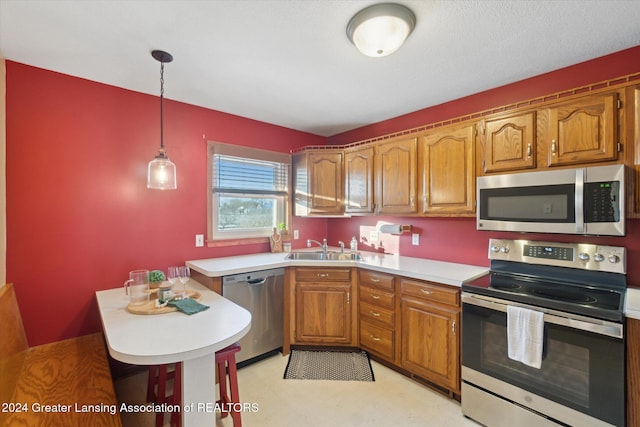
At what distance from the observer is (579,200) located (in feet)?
5.56

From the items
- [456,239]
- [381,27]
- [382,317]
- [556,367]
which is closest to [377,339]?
[382,317]

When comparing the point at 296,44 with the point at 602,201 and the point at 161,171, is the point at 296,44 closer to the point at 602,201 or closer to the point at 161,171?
the point at 161,171

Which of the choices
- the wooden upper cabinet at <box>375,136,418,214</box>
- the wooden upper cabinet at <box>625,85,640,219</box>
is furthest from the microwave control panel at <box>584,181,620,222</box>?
the wooden upper cabinet at <box>375,136,418,214</box>

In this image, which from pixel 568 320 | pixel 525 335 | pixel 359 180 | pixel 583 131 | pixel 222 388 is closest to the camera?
pixel 568 320

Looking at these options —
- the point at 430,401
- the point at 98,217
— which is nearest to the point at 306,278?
the point at 430,401

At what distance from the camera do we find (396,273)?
2.37 m

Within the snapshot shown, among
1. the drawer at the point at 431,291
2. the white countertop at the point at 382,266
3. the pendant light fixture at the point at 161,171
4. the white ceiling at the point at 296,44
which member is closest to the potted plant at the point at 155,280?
the white countertop at the point at 382,266

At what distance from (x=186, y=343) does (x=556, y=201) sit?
7.53 ft

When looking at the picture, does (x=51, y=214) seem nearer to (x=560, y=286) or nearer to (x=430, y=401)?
(x=430, y=401)

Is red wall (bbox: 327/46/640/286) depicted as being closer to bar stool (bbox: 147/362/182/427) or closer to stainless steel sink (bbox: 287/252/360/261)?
stainless steel sink (bbox: 287/252/360/261)

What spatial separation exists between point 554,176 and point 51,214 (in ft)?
11.5

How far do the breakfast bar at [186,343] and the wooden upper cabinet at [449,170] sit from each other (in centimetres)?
182

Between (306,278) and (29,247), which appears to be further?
(306,278)

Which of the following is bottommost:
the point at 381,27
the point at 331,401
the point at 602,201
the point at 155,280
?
the point at 331,401
